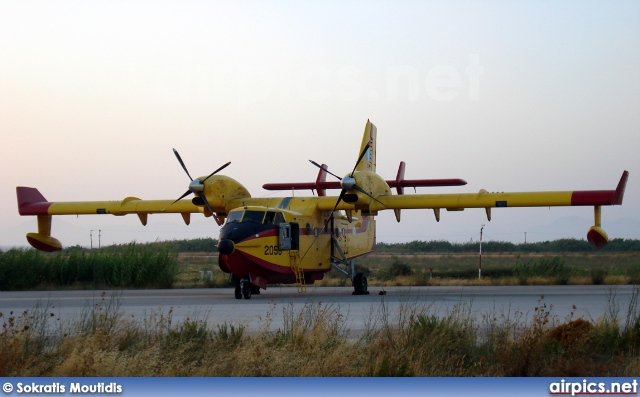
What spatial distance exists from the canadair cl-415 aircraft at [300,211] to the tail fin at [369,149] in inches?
1.4

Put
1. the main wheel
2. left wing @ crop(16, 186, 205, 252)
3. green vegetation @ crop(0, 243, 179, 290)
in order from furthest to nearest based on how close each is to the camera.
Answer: green vegetation @ crop(0, 243, 179, 290), left wing @ crop(16, 186, 205, 252), the main wheel

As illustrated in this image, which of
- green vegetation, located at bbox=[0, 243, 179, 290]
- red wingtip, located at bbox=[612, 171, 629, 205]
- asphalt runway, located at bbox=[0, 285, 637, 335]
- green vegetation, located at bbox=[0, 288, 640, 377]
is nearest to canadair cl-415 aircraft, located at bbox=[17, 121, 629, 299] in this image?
red wingtip, located at bbox=[612, 171, 629, 205]

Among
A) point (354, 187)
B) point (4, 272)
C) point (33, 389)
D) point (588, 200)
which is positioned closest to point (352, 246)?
point (354, 187)

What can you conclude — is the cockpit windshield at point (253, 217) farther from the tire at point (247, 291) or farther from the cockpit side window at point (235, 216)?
the tire at point (247, 291)

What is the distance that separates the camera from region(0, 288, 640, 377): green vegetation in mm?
9203

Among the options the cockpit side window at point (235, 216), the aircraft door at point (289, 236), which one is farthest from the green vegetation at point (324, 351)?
the aircraft door at point (289, 236)

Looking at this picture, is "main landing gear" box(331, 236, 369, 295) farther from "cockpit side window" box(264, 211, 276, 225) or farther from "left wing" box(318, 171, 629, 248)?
"cockpit side window" box(264, 211, 276, 225)

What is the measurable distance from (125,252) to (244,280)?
9.96 m

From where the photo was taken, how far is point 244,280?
21.7 meters

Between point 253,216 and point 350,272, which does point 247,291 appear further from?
point 350,272

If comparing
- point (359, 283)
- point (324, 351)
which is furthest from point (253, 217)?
point (324, 351)

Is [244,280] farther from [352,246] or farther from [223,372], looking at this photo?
[223,372]

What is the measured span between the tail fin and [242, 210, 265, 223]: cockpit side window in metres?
6.10

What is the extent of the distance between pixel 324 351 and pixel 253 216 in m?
12.5
